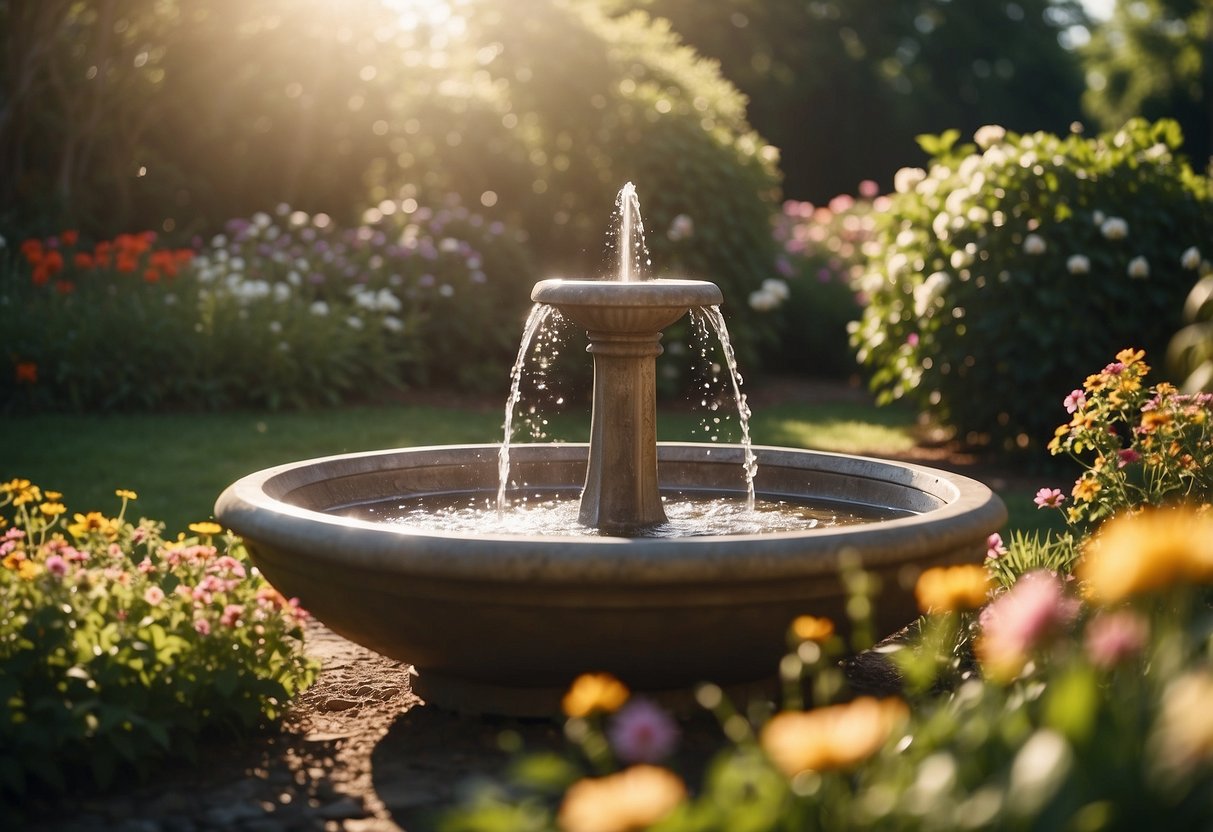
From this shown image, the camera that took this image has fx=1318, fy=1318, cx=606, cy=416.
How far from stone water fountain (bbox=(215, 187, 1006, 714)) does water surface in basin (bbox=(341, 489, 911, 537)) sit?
11 cm

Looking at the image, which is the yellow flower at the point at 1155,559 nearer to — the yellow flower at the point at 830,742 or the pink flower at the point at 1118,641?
the pink flower at the point at 1118,641

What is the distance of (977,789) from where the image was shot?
2160 mm

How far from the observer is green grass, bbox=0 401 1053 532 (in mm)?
7180

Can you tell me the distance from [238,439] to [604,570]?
19.1 feet

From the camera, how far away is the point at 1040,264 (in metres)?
8.36

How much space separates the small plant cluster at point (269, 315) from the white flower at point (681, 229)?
4.99ft

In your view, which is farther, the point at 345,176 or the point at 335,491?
the point at 345,176

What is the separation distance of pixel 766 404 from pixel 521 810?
962cm

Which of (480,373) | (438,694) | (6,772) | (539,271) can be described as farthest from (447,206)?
(6,772)

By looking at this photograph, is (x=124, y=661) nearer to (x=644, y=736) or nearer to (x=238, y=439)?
(x=644, y=736)

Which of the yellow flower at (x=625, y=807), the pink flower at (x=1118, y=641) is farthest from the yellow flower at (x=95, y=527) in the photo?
the pink flower at (x=1118, y=641)

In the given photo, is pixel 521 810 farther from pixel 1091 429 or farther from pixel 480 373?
pixel 480 373

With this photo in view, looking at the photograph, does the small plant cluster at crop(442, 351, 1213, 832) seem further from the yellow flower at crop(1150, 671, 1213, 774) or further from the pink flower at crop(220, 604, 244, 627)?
the pink flower at crop(220, 604, 244, 627)

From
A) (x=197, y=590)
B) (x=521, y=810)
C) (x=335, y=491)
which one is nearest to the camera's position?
(x=521, y=810)
